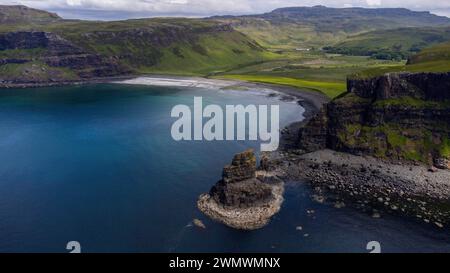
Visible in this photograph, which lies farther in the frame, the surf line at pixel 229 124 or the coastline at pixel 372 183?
the surf line at pixel 229 124

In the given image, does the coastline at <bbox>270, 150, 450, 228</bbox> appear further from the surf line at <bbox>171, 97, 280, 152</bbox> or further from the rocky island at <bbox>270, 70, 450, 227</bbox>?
the surf line at <bbox>171, 97, 280, 152</bbox>

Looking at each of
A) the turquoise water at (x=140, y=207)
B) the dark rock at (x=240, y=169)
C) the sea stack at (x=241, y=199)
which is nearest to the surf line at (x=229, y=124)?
the turquoise water at (x=140, y=207)

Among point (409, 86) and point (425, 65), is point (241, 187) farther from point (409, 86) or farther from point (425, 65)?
point (425, 65)

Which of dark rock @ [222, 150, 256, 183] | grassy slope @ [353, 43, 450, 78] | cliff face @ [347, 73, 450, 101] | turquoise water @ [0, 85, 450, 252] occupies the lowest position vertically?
turquoise water @ [0, 85, 450, 252]

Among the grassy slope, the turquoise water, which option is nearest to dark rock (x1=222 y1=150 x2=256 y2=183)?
the turquoise water

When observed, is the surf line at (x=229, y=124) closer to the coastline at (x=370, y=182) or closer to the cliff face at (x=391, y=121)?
the coastline at (x=370, y=182)

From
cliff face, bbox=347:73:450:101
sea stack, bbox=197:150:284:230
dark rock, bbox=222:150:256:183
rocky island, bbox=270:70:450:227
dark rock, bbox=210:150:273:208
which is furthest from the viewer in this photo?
cliff face, bbox=347:73:450:101
